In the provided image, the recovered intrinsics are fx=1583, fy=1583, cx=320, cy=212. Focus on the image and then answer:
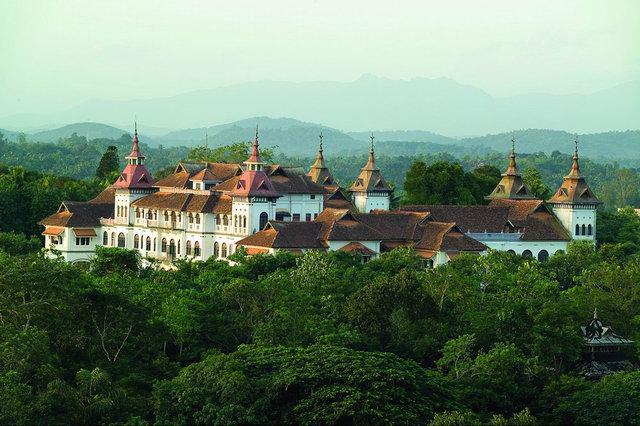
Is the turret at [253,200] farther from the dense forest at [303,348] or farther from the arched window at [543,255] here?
the dense forest at [303,348]

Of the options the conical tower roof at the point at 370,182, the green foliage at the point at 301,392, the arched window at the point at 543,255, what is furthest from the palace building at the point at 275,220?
the green foliage at the point at 301,392

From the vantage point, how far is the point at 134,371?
35531 millimetres

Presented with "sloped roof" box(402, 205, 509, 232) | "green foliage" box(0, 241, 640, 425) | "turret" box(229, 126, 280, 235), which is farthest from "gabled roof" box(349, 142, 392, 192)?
"green foliage" box(0, 241, 640, 425)

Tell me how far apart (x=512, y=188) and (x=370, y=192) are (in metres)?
6.31

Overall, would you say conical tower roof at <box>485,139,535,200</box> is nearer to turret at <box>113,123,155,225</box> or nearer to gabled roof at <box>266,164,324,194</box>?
gabled roof at <box>266,164,324,194</box>

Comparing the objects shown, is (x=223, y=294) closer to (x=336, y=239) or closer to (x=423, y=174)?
(x=336, y=239)

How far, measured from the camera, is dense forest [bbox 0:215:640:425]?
32312 mm

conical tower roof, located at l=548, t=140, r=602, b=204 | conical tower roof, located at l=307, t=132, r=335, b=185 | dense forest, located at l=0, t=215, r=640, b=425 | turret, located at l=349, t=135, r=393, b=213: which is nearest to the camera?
dense forest, located at l=0, t=215, r=640, b=425

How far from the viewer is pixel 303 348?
35875 millimetres

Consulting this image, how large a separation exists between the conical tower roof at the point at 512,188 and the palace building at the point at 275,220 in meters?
0.08

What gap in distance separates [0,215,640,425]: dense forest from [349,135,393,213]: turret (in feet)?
79.5

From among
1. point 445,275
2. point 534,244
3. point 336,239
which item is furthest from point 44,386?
point 534,244

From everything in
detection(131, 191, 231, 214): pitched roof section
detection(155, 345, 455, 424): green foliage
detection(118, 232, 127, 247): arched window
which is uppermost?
detection(131, 191, 231, 214): pitched roof section

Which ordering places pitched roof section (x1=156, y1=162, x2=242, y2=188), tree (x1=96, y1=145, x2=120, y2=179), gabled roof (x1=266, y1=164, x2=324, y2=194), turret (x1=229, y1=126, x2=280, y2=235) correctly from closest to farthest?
turret (x1=229, y1=126, x2=280, y2=235)
gabled roof (x1=266, y1=164, x2=324, y2=194)
pitched roof section (x1=156, y1=162, x2=242, y2=188)
tree (x1=96, y1=145, x2=120, y2=179)
